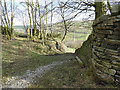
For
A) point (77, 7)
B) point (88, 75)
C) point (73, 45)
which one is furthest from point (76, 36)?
point (88, 75)

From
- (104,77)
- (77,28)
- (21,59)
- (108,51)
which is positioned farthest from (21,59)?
(77,28)


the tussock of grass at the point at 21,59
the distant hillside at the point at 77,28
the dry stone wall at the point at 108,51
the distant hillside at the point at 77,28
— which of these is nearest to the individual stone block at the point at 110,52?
the dry stone wall at the point at 108,51

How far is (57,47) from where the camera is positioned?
14188 millimetres

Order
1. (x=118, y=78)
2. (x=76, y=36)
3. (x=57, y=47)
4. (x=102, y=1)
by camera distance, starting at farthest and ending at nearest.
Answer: (x=76, y=36) < (x=57, y=47) < (x=102, y=1) < (x=118, y=78)

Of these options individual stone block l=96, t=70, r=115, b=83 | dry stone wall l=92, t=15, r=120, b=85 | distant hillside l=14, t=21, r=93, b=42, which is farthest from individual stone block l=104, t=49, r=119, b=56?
distant hillside l=14, t=21, r=93, b=42

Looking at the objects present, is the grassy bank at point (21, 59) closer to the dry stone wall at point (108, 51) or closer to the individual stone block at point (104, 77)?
the individual stone block at point (104, 77)

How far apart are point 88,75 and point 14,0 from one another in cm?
1320

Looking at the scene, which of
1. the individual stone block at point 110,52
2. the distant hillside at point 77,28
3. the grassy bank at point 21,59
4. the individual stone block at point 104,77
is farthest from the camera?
the distant hillside at point 77,28

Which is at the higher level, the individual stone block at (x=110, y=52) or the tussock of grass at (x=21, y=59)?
the individual stone block at (x=110, y=52)

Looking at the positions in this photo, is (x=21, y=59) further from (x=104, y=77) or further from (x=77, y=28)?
(x=77, y=28)

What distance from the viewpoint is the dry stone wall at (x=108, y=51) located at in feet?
9.13

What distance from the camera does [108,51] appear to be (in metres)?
2.93

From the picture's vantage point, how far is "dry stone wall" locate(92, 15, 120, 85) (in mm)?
2783

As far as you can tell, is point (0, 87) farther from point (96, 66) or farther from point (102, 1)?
point (102, 1)
